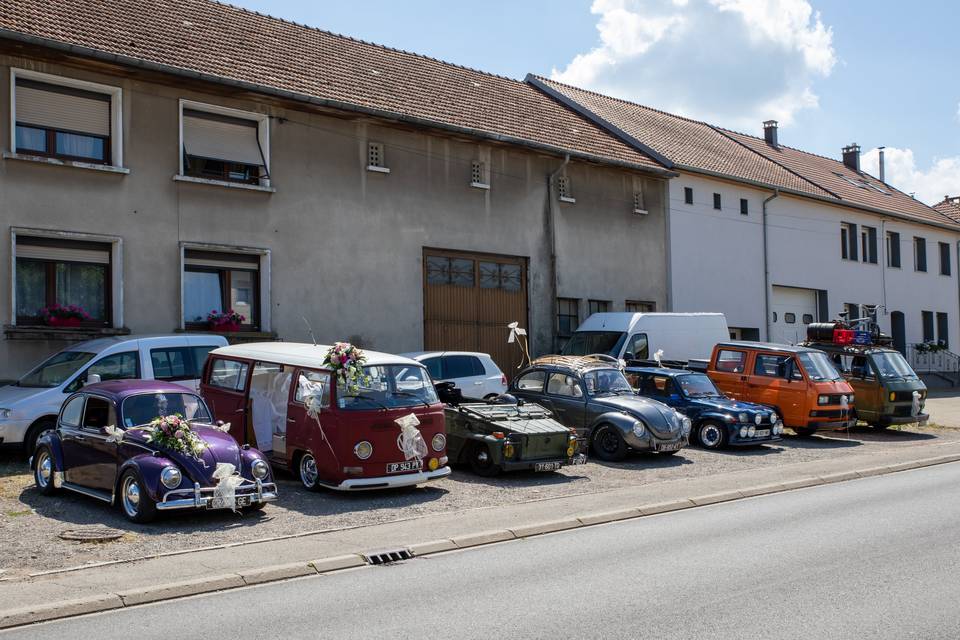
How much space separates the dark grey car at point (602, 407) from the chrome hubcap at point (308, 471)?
5.28 meters

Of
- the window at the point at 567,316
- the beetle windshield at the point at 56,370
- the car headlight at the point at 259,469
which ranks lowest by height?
the car headlight at the point at 259,469

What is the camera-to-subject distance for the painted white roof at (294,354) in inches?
508

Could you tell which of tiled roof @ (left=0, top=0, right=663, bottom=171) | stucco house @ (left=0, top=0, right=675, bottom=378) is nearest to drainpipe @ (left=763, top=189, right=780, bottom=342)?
tiled roof @ (left=0, top=0, right=663, bottom=171)

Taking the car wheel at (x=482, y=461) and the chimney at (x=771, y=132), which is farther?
the chimney at (x=771, y=132)

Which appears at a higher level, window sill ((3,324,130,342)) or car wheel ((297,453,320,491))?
window sill ((3,324,130,342))

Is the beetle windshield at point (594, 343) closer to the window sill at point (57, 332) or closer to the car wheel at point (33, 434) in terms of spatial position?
the window sill at point (57, 332)

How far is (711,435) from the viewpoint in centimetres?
1828

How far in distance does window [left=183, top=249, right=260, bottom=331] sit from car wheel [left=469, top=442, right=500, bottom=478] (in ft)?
22.6

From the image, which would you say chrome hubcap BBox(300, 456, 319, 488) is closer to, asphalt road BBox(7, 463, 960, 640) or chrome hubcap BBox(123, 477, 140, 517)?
chrome hubcap BBox(123, 477, 140, 517)

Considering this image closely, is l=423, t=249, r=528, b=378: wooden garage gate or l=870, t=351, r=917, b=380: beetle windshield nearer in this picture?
l=870, t=351, r=917, b=380: beetle windshield

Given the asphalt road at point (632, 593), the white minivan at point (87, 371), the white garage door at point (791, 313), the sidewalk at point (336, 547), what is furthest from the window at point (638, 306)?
the asphalt road at point (632, 593)

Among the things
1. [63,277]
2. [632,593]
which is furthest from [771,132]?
[632,593]

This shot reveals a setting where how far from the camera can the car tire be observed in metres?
18.1

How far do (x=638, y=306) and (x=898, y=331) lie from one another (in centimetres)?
1657
